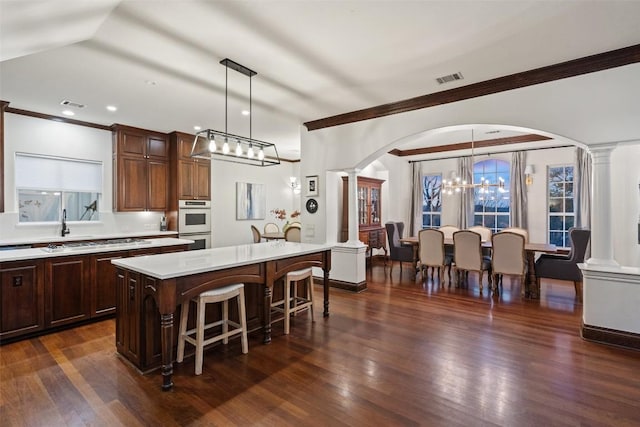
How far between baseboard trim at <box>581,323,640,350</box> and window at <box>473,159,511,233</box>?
15.0 feet

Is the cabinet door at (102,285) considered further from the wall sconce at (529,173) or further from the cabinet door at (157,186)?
the wall sconce at (529,173)

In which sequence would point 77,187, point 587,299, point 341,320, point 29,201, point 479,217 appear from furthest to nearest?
1. point 479,217
2. point 77,187
3. point 29,201
4. point 341,320
5. point 587,299

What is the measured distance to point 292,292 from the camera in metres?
3.93

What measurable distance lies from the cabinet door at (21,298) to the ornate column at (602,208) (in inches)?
227

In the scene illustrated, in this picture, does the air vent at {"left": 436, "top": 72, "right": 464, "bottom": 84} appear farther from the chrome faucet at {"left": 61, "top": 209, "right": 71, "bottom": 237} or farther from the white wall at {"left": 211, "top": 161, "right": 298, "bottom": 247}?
the chrome faucet at {"left": 61, "top": 209, "right": 71, "bottom": 237}

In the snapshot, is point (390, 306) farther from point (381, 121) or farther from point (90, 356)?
point (90, 356)

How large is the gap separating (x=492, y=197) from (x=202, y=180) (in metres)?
6.73

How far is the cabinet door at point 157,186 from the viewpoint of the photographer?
563 cm

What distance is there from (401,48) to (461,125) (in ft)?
5.12

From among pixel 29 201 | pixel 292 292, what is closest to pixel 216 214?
pixel 29 201

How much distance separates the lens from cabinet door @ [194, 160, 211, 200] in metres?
6.14

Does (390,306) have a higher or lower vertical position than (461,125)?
lower

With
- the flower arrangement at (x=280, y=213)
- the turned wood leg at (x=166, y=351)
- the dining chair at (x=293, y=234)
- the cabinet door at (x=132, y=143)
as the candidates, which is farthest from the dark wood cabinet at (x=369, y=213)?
the turned wood leg at (x=166, y=351)

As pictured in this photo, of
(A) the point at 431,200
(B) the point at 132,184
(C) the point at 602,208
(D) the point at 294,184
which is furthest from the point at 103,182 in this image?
(A) the point at 431,200
